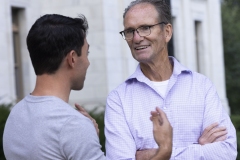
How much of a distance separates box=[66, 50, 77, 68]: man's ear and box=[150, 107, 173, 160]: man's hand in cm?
45

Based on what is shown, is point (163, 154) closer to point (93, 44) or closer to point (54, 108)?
point (54, 108)

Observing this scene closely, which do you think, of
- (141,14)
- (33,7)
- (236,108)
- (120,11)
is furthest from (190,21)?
(141,14)

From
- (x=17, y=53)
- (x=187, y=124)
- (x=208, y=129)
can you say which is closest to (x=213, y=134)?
(x=208, y=129)

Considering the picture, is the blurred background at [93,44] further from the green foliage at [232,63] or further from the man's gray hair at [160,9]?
the green foliage at [232,63]

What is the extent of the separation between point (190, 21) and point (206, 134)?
831 inches

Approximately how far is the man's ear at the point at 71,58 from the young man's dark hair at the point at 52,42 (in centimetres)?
2

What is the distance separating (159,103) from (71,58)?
1.21m

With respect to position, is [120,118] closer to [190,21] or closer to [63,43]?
[63,43]

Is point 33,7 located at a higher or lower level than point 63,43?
higher

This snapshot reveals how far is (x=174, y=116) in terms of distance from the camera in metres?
4.80

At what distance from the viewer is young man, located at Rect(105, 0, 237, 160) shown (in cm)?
474

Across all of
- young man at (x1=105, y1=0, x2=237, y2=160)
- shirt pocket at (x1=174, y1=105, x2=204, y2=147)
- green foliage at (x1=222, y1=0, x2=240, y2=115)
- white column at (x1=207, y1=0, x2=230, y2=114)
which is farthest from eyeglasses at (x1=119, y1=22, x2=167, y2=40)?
green foliage at (x1=222, y1=0, x2=240, y2=115)

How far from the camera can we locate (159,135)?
4.04 metres

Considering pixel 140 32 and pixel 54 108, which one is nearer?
pixel 54 108
